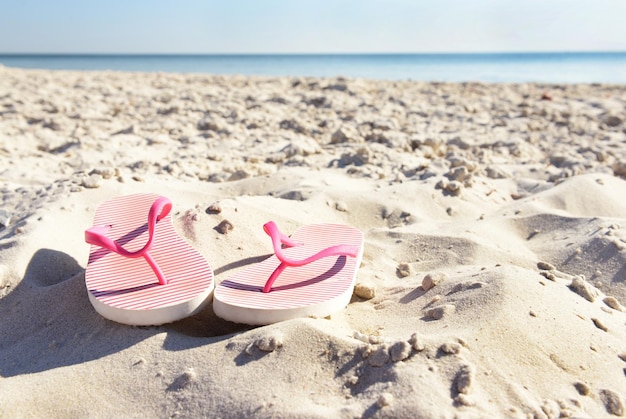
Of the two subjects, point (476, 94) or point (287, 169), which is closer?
point (287, 169)

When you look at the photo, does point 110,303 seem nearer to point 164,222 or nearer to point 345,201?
point 164,222

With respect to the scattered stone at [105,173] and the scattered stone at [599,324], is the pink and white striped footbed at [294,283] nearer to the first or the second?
the scattered stone at [599,324]

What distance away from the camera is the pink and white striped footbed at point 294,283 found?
146cm

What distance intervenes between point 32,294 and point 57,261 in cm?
19

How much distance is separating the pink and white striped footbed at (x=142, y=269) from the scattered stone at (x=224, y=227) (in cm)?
18

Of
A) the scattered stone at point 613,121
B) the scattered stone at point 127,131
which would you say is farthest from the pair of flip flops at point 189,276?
the scattered stone at point 613,121

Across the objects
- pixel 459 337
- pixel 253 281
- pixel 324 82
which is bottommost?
pixel 324 82

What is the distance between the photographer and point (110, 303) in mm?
1479

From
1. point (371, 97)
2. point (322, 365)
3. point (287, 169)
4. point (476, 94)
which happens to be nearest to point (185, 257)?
point (322, 365)

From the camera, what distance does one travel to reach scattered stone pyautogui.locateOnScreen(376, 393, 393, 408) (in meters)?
1.09

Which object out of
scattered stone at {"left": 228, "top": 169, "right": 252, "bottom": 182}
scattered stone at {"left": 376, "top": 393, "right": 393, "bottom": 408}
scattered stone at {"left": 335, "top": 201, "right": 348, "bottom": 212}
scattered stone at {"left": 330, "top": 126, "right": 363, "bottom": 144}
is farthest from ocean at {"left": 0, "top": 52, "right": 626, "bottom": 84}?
scattered stone at {"left": 376, "top": 393, "right": 393, "bottom": 408}

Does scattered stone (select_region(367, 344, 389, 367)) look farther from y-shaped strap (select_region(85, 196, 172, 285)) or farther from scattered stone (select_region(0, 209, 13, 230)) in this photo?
scattered stone (select_region(0, 209, 13, 230))

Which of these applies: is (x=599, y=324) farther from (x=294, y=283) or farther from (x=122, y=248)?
(x=122, y=248)

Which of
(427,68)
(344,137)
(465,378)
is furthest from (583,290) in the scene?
(427,68)
